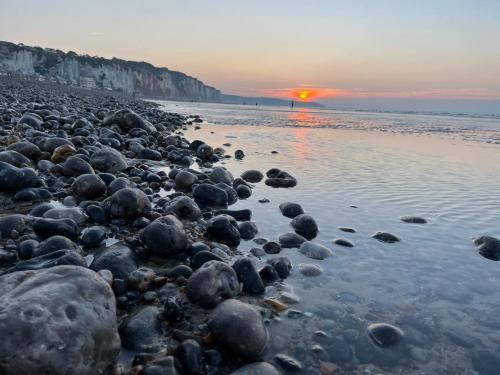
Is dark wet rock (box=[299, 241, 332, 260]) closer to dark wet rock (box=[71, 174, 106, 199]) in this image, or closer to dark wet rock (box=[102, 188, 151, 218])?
dark wet rock (box=[102, 188, 151, 218])

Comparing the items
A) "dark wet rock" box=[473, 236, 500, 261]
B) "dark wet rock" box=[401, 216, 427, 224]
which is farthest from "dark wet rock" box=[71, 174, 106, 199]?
"dark wet rock" box=[473, 236, 500, 261]

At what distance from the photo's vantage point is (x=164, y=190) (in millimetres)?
6664

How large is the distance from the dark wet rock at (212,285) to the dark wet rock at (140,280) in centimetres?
34

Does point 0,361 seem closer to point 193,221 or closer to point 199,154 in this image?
point 193,221

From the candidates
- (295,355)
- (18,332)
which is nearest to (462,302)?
(295,355)

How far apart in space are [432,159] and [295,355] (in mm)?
13087

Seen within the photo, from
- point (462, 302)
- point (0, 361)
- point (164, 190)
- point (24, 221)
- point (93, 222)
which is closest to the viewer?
point (0, 361)

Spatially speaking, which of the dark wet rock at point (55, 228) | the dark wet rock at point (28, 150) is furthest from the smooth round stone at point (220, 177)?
the dark wet rock at point (55, 228)

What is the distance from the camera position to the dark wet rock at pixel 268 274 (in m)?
3.71

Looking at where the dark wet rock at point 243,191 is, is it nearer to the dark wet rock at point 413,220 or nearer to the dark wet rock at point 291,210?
the dark wet rock at point 291,210

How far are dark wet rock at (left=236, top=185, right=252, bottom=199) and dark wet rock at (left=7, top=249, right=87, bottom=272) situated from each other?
386 cm

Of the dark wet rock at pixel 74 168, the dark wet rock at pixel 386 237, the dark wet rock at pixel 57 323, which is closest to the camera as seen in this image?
the dark wet rock at pixel 57 323

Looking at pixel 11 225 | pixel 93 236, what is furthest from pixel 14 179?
pixel 93 236

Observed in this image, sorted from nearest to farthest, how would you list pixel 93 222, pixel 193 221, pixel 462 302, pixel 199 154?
pixel 462 302, pixel 93 222, pixel 193 221, pixel 199 154
